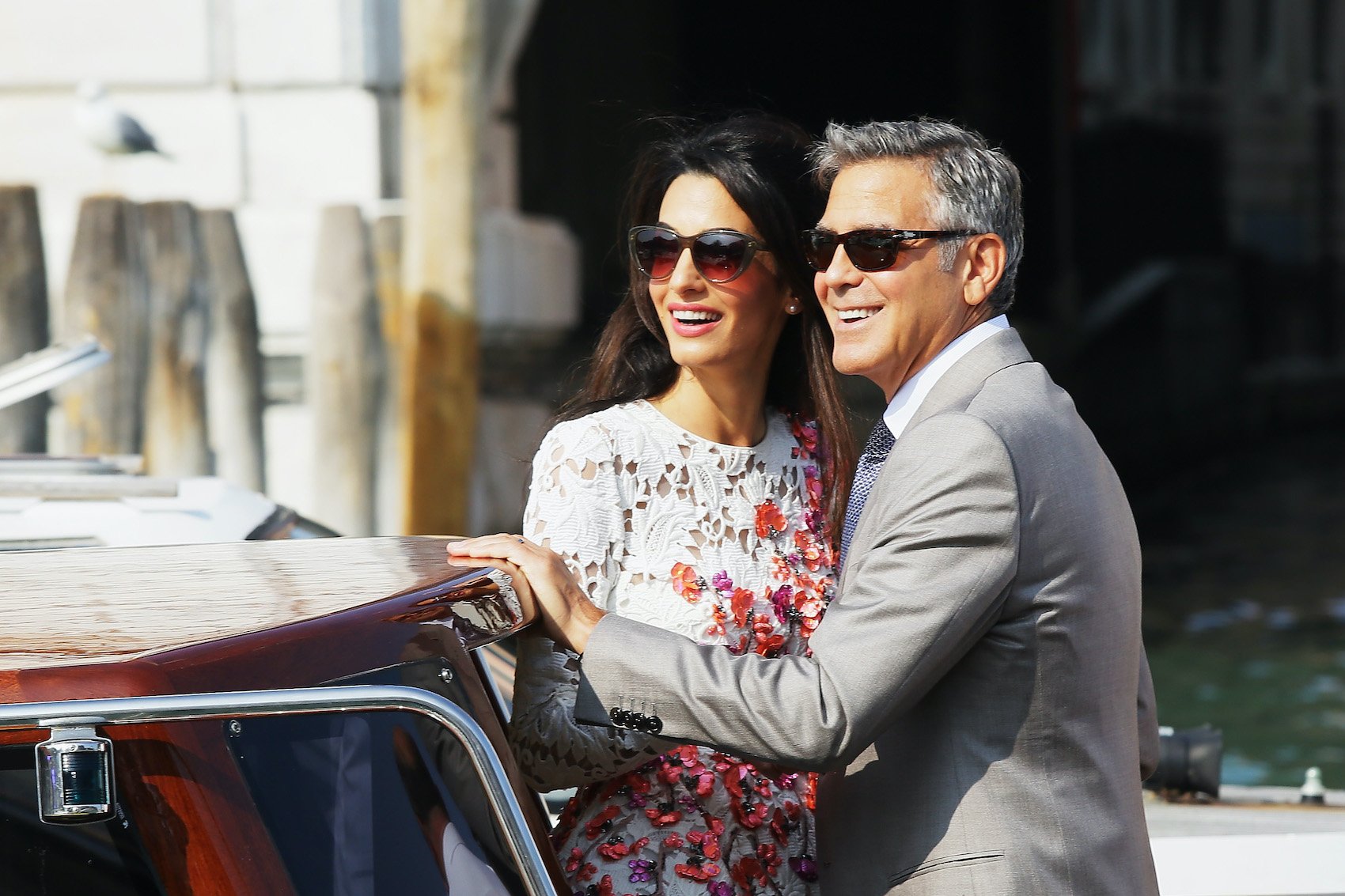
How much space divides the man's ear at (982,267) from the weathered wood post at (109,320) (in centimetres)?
556

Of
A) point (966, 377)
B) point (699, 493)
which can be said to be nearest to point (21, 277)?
point (699, 493)

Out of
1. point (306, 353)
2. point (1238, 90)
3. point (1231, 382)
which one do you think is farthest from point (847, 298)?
point (1238, 90)

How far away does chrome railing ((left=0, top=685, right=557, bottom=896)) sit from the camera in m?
1.27

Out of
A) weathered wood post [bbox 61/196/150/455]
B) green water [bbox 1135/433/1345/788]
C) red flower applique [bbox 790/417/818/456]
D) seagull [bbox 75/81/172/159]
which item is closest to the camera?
red flower applique [bbox 790/417/818/456]

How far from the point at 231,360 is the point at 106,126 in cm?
115

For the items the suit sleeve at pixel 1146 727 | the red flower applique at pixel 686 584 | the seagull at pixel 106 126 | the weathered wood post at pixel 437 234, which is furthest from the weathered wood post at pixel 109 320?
the suit sleeve at pixel 1146 727

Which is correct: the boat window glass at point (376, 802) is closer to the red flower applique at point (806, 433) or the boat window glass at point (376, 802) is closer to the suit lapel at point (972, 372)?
the suit lapel at point (972, 372)

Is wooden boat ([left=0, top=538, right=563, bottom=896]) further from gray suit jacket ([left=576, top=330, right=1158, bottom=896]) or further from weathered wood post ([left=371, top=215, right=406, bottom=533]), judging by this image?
weathered wood post ([left=371, top=215, right=406, bottom=533])

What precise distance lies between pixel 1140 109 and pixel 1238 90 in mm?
2990

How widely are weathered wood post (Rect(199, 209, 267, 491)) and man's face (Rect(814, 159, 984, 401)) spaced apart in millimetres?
5578

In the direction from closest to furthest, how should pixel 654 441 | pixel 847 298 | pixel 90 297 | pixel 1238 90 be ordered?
pixel 847 298
pixel 654 441
pixel 90 297
pixel 1238 90

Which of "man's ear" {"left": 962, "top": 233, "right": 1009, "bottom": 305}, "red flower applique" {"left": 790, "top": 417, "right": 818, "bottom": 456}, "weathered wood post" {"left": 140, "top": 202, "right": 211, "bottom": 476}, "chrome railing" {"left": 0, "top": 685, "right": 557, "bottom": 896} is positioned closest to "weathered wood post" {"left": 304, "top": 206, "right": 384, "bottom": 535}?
"weathered wood post" {"left": 140, "top": 202, "right": 211, "bottom": 476}

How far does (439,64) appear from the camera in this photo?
7.34 meters

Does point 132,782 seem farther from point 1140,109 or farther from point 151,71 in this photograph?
point 1140,109
